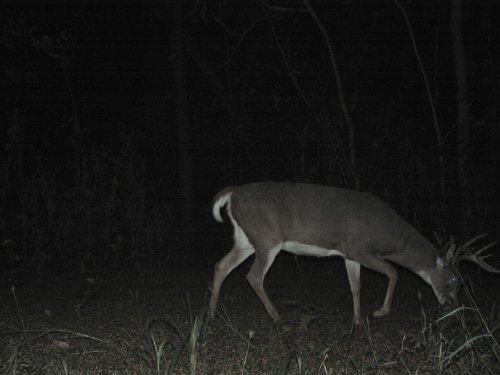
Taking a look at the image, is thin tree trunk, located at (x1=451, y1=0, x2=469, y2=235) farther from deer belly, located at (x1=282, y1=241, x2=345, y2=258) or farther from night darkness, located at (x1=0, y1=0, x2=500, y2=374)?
deer belly, located at (x1=282, y1=241, x2=345, y2=258)

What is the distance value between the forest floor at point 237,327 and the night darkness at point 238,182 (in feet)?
0.09

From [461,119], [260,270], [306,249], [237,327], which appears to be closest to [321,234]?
[306,249]

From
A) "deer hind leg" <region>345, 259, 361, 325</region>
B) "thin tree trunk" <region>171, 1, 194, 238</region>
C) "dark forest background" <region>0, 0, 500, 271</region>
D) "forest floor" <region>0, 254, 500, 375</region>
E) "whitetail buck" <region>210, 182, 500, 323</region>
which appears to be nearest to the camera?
"forest floor" <region>0, 254, 500, 375</region>

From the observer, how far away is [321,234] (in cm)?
659

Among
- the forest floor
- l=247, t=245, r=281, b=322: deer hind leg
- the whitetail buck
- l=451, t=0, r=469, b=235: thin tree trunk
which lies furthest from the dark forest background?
l=247, t=245, r=281, b=322: deer hind leg

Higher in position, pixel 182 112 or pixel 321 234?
pixel 182 112

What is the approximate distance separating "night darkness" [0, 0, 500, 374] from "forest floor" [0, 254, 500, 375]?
0.03m

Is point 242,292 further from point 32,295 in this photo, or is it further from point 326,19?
point 326,19

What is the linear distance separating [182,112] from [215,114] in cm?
231

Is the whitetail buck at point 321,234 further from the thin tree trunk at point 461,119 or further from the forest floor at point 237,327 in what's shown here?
the thin tree trunk at point 461,119

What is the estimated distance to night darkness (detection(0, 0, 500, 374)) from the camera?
4.97m

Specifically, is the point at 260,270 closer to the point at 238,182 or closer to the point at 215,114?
the point at 238,182

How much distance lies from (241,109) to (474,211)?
5327mm

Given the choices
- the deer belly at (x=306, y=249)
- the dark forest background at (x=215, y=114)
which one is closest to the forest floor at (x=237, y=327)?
the deer belly at (x=306, y=249)
